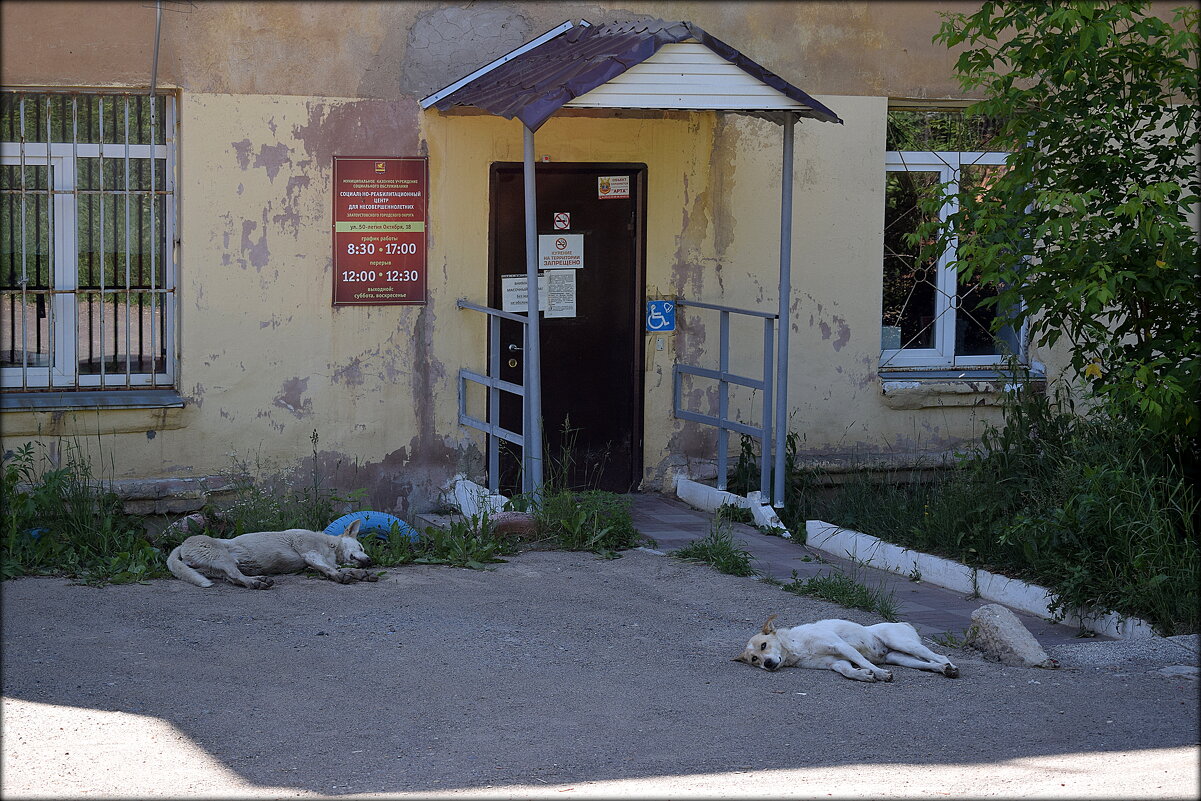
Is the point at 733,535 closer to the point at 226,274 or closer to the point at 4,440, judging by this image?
the point at 226,274

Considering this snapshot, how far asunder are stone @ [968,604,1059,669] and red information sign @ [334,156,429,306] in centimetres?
445

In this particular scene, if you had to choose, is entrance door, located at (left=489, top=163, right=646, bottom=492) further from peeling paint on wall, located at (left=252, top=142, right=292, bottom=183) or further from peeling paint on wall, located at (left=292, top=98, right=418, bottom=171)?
peeling paint on wall, located at (left=252, top=142, right=292, bottom=183)

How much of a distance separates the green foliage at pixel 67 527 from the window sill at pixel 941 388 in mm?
5317

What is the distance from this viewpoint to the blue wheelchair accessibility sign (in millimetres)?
9297

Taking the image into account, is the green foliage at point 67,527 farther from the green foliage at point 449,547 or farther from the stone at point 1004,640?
the stone at point 1004,640

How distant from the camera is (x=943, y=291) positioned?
10.0 m

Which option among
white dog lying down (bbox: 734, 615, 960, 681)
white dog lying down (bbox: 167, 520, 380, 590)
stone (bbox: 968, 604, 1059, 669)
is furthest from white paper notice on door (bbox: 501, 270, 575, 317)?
stone (bbox: 968, 604, 1059, 669)

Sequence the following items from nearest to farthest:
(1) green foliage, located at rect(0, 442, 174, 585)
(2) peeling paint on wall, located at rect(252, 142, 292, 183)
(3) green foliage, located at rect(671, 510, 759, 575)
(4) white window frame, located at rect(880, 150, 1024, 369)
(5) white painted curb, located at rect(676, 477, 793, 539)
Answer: (1) green foliage, located at rect(0, 442, 174, 585), (3) green foliage, located at rect(671, 510, 759, 575), (2) peeling paint on wall, located at rect(252, 142, 292, 183), (5) white painted curb, located at rect(676, 477, 793, 539), (4) white window frame, located at rect(880, 150, 1024, 369)

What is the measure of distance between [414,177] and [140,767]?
202 inches

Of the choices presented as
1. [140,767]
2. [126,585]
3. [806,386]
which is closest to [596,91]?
[806,386]

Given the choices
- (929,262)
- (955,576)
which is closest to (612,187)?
(929,262)

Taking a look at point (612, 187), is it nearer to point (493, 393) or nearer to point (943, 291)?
point (493, 393)

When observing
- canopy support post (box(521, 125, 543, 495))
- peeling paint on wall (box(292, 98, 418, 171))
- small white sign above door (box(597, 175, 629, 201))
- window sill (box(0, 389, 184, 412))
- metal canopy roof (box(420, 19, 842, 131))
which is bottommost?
window sill (box(0, 389, 184, 412))

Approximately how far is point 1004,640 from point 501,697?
225cm
